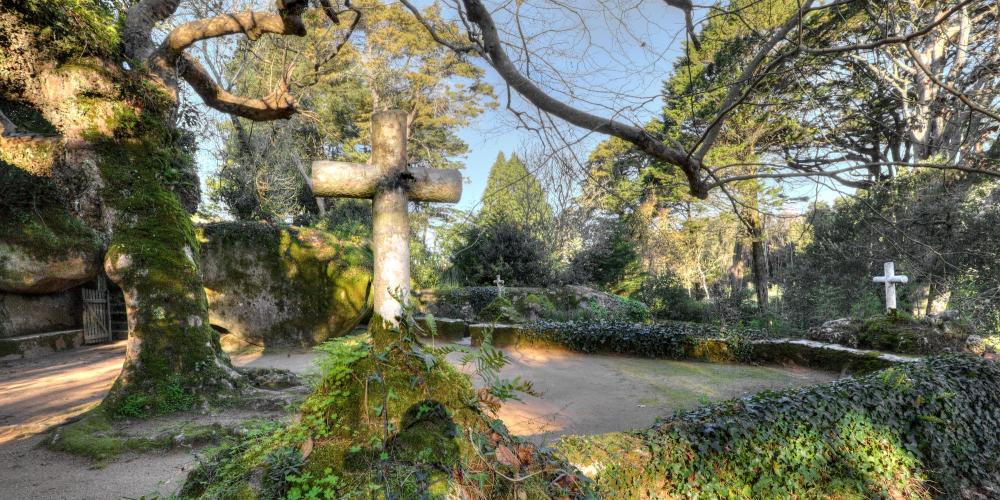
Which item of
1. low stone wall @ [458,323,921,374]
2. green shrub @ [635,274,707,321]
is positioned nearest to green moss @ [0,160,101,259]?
low stone wall @ [458,323,921,374]

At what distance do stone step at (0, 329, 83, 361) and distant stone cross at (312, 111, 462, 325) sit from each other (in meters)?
11.8

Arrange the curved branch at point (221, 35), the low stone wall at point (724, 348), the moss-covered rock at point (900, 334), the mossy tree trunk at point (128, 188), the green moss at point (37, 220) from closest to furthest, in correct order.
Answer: the mossy tree trunk at point (128, 188) < the curved branch at point (221, 35) < the moss-covered rock at point (900, 334) < the low stone wall at point (724, 348) < the green moss at point (37, 220)

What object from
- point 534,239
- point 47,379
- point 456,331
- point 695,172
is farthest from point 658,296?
point 47,379

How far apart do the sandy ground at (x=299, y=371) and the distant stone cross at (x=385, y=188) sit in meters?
1.20

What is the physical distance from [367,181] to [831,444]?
4281 millimetres

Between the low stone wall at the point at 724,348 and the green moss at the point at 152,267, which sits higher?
the green moss at the point at 152,267

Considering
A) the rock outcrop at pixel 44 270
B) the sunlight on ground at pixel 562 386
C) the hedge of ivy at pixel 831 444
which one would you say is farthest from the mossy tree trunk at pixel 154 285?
the rock outcrop at pixel 44 270

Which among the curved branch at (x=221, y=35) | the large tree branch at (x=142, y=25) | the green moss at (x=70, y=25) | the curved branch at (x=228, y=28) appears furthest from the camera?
the large tree branch at (x=142, y=25)

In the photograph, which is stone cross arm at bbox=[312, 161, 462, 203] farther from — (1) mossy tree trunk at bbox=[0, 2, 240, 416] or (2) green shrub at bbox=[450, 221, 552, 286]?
(2) green shrub at bbox=[450, 221, 552, 286]

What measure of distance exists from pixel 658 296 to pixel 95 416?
604 inches

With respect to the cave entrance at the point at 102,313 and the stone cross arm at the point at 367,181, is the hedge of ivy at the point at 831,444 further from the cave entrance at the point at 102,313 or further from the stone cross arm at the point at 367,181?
the cave entrance at the point at 102,313

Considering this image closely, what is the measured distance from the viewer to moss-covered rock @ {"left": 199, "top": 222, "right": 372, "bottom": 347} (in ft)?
30.3

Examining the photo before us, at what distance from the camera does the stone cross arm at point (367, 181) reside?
2.38m

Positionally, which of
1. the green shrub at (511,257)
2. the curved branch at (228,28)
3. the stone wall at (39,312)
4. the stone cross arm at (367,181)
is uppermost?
the curved branch at (228,28)
